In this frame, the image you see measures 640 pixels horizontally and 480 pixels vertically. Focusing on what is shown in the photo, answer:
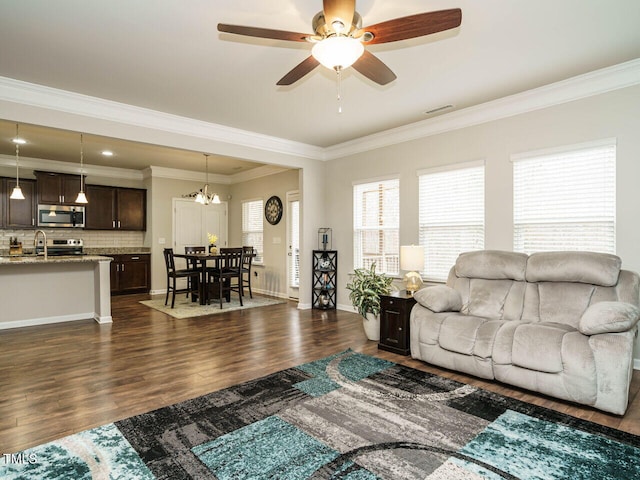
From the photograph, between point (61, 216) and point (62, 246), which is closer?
point (61, 216)

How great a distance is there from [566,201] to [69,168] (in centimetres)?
880

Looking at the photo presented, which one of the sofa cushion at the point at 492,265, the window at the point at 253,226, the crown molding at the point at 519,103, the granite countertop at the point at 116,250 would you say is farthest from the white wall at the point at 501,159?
the granite countertop at the point at 116,250

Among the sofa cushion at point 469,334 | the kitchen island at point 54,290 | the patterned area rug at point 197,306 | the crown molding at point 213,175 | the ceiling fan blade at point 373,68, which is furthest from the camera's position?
the crown molding at point 213,175

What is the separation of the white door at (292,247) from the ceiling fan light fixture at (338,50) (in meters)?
5.26

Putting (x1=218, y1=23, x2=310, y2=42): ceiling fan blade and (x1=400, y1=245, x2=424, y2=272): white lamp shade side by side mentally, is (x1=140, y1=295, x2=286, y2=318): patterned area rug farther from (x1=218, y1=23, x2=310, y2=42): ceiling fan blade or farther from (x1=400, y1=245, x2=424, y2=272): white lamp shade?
(x1=218, y1=23, x2=310, y2=42): ceiling fan blade

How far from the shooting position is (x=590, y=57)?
3229 millimetres

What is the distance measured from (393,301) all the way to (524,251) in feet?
5.32

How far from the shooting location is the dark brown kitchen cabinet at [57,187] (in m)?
7.01

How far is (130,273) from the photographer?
7828mm

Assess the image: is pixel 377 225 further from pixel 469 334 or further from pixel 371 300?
pixel 469 334

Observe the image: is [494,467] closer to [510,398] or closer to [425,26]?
[510,398]

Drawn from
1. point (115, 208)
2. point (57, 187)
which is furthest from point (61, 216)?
point (115, 208)

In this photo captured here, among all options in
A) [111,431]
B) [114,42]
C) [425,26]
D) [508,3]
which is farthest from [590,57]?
[111,431]

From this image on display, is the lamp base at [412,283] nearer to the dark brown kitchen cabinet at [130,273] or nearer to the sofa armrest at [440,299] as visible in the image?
the sofa armrest at [440,299]
